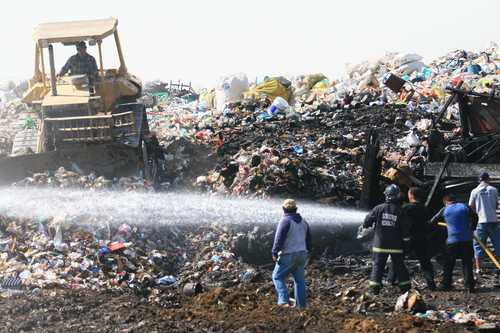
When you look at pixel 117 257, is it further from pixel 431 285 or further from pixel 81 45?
pixel 81 45

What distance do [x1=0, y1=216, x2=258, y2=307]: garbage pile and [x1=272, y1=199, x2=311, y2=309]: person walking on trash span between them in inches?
54.0

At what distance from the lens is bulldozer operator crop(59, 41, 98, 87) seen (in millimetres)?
15203

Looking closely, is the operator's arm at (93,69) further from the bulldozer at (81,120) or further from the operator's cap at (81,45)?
the operator's cap at (81,45)

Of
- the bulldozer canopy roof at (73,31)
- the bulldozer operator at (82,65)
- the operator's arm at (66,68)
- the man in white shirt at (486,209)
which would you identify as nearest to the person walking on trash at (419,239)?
the man in white shirt at (486,209)

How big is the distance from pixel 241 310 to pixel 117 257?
3220mm

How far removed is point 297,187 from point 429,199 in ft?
6.87

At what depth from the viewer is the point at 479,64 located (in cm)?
2084

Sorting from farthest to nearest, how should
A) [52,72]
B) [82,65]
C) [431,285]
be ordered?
[82,65], [52,72], [431,285]

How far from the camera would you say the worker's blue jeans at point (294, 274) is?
9.26m

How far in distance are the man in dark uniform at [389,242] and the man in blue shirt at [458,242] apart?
61cm

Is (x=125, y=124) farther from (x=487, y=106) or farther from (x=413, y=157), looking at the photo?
(x=487, y=106)

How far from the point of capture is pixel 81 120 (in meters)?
14.2

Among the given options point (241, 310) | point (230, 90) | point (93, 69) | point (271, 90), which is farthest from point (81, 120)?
point (230, 90)

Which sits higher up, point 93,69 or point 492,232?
point 93,69
